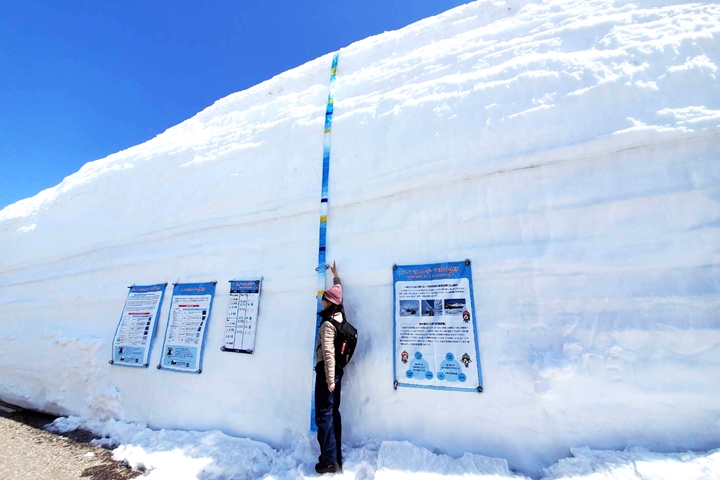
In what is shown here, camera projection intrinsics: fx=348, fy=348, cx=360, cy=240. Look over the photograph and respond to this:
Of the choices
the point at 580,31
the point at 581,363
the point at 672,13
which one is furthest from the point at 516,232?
the point at 672,13

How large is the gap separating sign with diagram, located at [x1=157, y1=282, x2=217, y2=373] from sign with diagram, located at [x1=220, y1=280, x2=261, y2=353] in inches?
13.3

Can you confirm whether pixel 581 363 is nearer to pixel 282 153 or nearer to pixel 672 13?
pixel 672 13

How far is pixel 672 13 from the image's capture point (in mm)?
2840

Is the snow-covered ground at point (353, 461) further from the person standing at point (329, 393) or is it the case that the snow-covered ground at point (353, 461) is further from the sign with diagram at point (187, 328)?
the sign with diagram at point (187, 328)

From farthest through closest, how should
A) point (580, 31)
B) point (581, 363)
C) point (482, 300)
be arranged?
point (580, 31), point (482, 300), point (581, 363)

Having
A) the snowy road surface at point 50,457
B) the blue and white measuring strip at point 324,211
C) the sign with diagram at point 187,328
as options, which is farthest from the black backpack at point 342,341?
the snowy road surface at point 50,457

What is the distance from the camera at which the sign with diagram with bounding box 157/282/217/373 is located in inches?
149

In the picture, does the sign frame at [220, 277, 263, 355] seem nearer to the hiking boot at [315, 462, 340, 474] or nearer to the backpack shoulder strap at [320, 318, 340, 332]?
the backpack shoulder strap at [320, 318, 340, 332]

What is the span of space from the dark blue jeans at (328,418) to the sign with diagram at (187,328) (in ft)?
5.73

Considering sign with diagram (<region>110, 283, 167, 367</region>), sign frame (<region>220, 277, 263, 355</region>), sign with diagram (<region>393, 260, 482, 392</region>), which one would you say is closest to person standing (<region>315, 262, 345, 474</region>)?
sign with diagram (<region>393, 260, 482, 392</region>)

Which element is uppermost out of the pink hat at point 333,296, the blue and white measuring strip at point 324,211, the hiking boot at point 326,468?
the blue and white measuring strip at point 324,211

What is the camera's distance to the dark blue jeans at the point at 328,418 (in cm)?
249

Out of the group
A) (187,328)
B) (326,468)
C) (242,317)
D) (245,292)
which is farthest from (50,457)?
(326,468)

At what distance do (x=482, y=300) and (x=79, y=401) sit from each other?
202 inches
